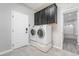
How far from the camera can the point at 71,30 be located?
1391mm

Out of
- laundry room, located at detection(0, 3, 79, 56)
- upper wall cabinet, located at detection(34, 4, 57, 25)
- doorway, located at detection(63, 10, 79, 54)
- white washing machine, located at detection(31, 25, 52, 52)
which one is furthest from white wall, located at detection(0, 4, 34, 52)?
doorway, located at detection(63, 10, 79, 54)

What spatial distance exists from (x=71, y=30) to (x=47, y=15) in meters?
0.83

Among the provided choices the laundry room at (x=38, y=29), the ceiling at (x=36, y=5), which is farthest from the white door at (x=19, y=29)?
the ceiling at (x=36, y=5)

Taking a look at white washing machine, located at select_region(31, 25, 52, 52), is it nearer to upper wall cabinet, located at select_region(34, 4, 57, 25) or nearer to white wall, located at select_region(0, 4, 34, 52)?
upper wall cabinet, located at select_region(34, 4, 57, 25)

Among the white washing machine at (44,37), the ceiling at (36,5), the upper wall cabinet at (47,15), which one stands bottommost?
the white washing machine at (44,37)

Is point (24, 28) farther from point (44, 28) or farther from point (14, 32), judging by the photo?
point (44, 28)

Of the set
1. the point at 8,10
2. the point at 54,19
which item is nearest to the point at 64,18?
the point at 54,19

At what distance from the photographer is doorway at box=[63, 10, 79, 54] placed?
131cm

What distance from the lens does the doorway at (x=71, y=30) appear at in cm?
131

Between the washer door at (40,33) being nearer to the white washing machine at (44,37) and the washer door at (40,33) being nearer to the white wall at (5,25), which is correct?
the white washing machine at (44,37)

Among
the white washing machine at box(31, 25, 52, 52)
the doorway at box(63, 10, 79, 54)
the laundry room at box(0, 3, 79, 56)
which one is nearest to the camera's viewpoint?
the doorway at box(63, 10, 79, 54)

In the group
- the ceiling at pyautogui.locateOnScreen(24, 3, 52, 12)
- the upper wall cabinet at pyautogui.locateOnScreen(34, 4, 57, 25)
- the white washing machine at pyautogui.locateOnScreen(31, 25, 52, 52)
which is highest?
the ceiling at pyautogui.locateOnScreen(24, 3, 52, 12)

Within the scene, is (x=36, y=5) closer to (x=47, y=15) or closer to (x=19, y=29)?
(x=47, y=15)

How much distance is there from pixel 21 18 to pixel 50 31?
1.06 m
